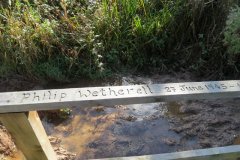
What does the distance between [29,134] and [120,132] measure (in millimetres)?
1412

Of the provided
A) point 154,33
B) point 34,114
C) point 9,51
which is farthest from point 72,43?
point 34,114

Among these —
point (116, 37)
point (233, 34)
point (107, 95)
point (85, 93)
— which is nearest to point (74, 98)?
point (85, 93)

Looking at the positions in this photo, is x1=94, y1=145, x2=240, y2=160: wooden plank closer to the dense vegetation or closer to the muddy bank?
the muddy bank

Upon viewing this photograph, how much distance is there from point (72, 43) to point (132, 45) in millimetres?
813

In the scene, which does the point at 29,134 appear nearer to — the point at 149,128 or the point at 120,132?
the point at 120,132

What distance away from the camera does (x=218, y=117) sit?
3.53 meters

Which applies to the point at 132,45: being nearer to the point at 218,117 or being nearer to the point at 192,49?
the point at 192,49

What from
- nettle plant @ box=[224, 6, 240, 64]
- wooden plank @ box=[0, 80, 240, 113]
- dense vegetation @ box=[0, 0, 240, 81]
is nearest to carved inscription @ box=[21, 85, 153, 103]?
wooden plank @ box=[0, 80, 240, 113]

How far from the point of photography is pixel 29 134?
7.47 ft

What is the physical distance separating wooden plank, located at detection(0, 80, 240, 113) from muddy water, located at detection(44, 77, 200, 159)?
119 centimetres

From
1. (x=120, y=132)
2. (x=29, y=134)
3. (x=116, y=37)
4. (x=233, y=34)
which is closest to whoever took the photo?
(x=29, y=134)

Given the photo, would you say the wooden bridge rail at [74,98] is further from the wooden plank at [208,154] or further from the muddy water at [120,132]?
the muddy water at [120,132]

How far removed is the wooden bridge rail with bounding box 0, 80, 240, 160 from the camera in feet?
6.86

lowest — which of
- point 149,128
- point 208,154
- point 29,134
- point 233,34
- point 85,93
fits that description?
point 208,154
